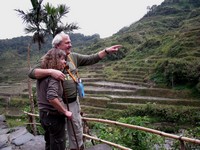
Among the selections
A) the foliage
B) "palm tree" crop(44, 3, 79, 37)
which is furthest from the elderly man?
"palm tree" crop(44, 3, 79, 37)

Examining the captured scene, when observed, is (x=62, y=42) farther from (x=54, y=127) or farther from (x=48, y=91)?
(x=54, y=127)

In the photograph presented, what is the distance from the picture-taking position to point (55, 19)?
6562mm

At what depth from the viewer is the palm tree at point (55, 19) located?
253 inches

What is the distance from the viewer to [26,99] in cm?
2908

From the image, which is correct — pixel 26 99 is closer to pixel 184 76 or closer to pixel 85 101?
pixel 85 101

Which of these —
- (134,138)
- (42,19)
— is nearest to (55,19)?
(42,19)

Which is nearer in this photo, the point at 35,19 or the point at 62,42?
the point at 62,42

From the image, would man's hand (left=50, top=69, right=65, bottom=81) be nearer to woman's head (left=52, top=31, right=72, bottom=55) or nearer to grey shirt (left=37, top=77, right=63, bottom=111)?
grey shirt (left=37, top=77, right=63, bottom=111)

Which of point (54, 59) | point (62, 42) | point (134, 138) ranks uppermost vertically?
point (62, 42)

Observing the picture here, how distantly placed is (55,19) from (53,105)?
182 inches

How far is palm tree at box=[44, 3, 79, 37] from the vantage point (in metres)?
6.42

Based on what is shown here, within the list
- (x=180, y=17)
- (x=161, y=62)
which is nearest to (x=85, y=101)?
(x=161, y=62)

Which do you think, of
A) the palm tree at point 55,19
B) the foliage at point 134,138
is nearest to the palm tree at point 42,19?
the palm tree at point 55,19

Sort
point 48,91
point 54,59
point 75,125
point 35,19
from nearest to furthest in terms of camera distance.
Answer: point 48,91, point 54,59, point 75,125, point 35,19
